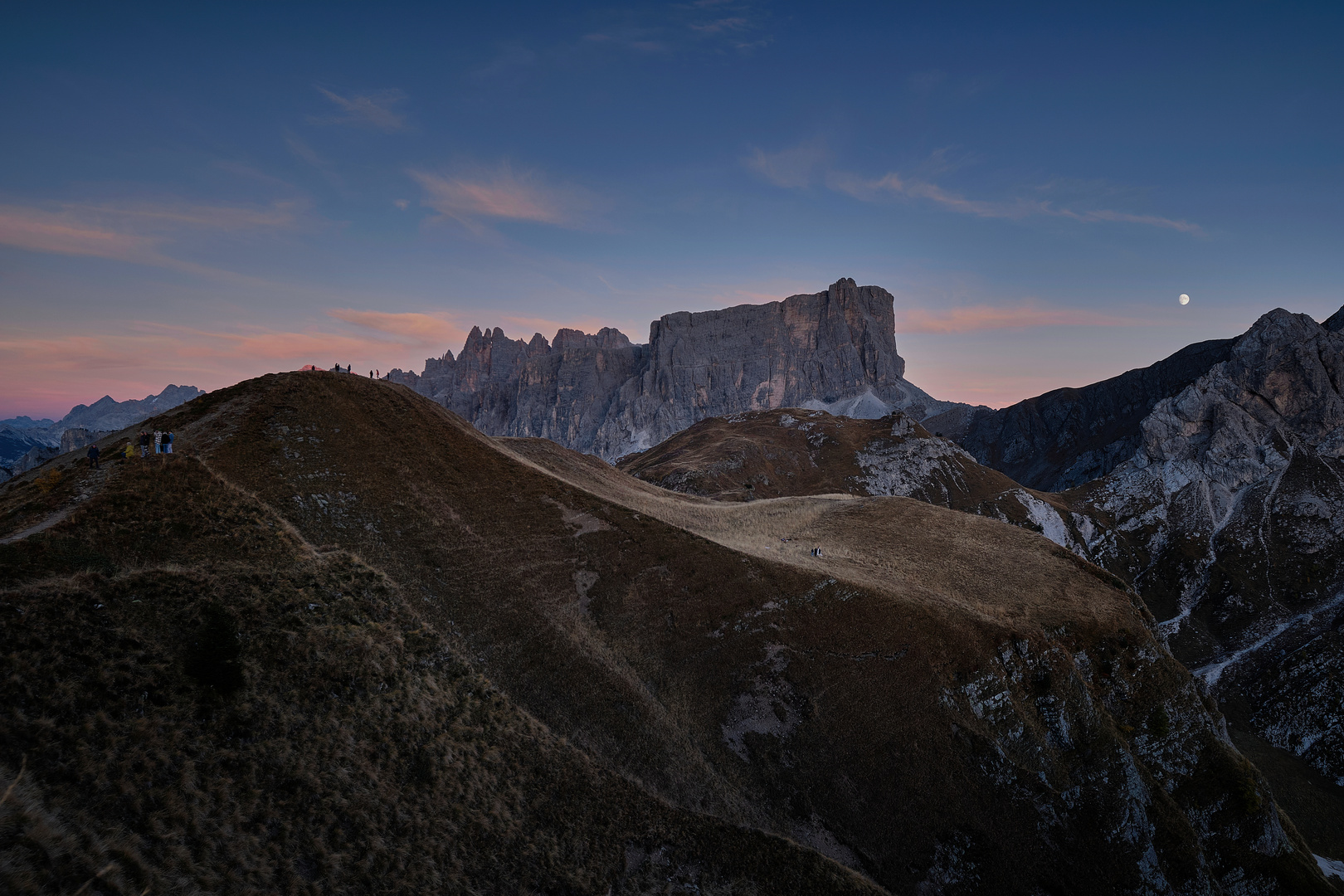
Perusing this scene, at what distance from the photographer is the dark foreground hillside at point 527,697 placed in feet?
51.0

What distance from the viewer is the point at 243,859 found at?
1418 centimetres

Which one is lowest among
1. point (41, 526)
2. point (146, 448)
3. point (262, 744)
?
point (262, 744)

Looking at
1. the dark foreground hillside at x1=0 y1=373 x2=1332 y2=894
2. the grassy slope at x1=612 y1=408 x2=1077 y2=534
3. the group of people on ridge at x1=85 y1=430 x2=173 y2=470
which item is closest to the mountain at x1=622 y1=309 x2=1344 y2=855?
the grassy slope at x1=612 y1=408 x2=1077 y2=534

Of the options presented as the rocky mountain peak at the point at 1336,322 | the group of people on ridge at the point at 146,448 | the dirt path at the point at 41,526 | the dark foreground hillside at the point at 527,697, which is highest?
the rocky mountain peak at the point at 1336,322

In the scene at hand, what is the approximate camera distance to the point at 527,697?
99.2ft

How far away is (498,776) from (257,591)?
40.3 feet

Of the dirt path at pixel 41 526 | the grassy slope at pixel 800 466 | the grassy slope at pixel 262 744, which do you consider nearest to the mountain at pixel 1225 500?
the grassy slope at pixel 800 466

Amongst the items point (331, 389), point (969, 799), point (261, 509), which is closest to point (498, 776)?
point (261, 509)

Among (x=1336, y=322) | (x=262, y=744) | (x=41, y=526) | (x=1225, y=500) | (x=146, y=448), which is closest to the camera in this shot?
(x=262, y=744)

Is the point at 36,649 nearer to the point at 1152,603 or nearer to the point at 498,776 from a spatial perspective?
the point at 498,776

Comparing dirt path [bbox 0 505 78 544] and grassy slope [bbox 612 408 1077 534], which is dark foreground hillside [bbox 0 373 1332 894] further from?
grassy slope [bbox 612 408 1077 534]

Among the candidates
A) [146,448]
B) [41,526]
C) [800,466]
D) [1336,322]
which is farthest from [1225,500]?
[41,526]

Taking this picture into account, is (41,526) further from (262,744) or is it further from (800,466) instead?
(800,466)

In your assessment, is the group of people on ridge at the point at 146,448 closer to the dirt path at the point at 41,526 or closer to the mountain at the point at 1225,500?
the dirt path at the point at 41,526
